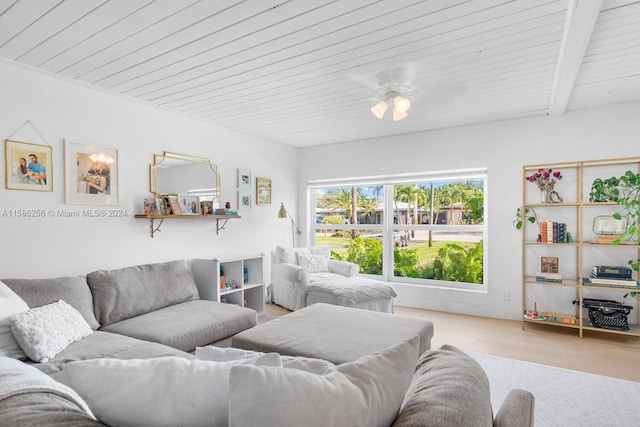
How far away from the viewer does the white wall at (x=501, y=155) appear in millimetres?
3465

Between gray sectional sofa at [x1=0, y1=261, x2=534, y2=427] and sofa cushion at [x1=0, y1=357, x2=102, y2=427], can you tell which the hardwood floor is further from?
sofa cushion at [x1=0, y1=357, x2=102, y2=427]

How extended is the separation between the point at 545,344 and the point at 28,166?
454 centimetres

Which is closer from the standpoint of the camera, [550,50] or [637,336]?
[550,50]

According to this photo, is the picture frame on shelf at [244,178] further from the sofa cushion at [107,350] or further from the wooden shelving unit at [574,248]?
the wooden shelving unit at [574,248]

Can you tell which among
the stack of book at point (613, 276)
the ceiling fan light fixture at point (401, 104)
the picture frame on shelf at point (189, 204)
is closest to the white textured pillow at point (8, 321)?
the picture frame on shelf at point (189, 204)

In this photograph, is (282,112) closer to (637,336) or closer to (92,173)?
(92,173)

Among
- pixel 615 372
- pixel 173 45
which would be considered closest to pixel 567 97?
pixel 615 372

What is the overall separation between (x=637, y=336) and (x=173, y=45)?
461 centimetres

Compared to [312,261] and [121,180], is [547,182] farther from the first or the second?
[121,180]

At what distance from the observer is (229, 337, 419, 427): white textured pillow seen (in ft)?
2.13

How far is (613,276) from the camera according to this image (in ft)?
10.7

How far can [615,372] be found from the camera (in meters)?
2.62

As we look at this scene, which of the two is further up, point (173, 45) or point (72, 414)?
point (173, 45)

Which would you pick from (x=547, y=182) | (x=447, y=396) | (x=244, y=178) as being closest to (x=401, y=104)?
(x=547, y=182)
